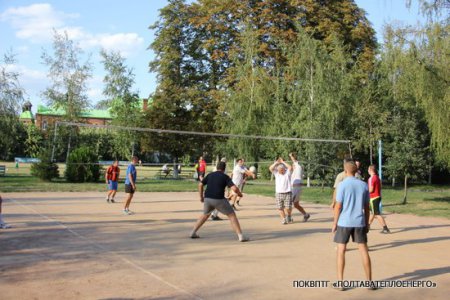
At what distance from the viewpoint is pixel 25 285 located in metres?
6.72

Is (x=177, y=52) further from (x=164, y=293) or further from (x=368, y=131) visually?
(x=164, y=293)

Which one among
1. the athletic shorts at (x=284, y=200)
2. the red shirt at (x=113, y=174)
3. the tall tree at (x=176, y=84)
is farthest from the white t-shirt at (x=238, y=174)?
the tall tree at (x=176, y=84)

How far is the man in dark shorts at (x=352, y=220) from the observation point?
6992 millimetres

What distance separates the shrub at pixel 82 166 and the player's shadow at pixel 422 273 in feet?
84.4

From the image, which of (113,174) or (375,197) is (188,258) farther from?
(113,174)

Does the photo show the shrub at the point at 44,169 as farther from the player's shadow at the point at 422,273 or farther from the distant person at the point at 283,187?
the player's shadow at the point at 422,273

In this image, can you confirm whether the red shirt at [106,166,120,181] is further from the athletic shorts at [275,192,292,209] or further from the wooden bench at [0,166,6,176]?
the wooden bench at [0,166,6,176]

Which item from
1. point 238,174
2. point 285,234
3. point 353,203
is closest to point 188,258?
point 353,203

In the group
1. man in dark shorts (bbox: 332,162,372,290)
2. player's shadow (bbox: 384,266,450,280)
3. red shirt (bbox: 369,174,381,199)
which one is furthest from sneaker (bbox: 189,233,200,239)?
red shirt (bbox: 369,174,381,199)

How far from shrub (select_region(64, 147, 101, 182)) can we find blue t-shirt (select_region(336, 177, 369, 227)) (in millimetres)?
25965

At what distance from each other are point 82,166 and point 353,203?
87.5ft

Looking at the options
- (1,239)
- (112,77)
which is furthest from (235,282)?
(112,77)

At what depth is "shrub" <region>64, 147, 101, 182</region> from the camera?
30.9m

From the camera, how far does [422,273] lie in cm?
Result: 810
